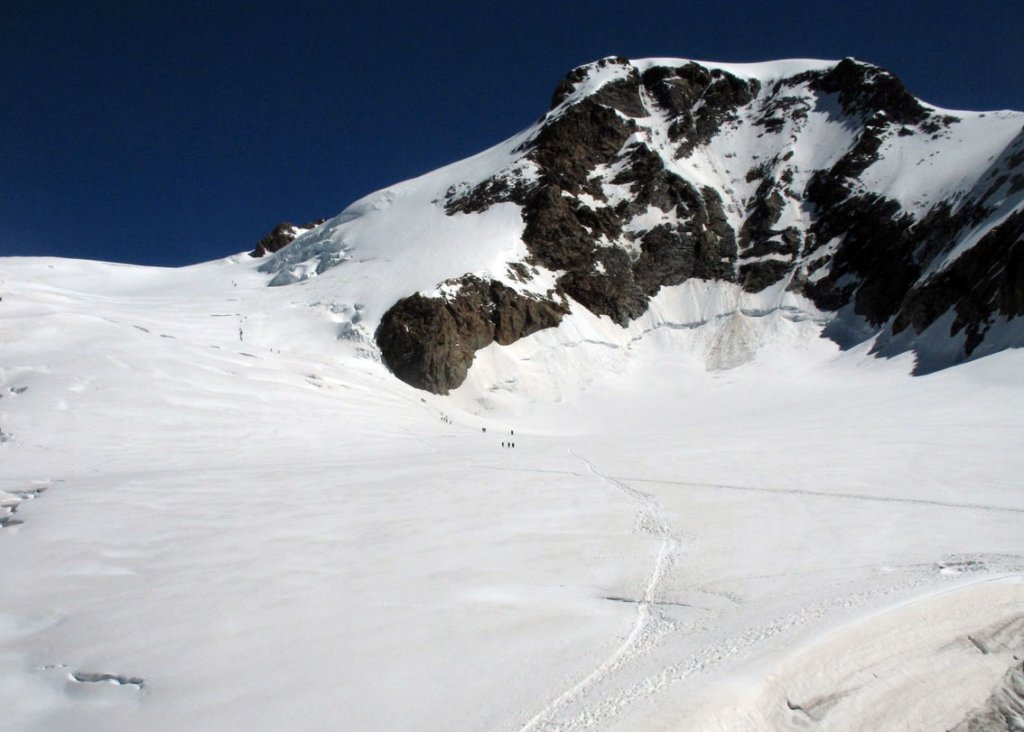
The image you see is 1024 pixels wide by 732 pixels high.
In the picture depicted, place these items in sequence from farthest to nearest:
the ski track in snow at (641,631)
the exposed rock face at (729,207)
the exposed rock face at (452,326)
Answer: the exposed rock face at (729,207), the exposed rock face at (452,326), the ski track in snow at (641,631)

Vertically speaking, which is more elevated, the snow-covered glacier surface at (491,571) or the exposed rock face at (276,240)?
the exposed rock face at (276,240)

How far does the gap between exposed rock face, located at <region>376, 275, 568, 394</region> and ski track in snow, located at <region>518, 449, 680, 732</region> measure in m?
32.6

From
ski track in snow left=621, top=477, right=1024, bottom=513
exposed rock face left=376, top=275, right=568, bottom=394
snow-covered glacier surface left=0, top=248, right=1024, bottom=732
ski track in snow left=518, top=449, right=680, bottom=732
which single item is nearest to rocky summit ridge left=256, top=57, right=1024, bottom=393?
exposed rock face left=376, top=275, right=568, bottom=394

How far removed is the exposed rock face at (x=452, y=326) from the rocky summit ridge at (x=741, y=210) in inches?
5.9

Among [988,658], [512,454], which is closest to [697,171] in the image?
[512,454]

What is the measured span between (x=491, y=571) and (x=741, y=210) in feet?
219

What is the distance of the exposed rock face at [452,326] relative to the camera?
136 ft

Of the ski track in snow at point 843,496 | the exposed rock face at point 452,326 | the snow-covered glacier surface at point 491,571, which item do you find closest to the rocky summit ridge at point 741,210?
the exposed rock face at point 452,326

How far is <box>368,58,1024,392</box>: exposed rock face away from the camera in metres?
41.8

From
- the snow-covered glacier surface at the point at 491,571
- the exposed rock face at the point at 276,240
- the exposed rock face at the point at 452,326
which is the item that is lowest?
the snow-covered glacier surface at the point at 491,571

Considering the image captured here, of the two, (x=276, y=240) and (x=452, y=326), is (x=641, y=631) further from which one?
(x=276, y=240)

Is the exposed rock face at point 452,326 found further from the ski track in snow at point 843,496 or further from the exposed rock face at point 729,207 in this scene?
the ski track in snow at point 843,496

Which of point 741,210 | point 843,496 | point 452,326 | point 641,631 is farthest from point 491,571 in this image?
point 741,210

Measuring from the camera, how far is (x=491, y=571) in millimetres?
7270
